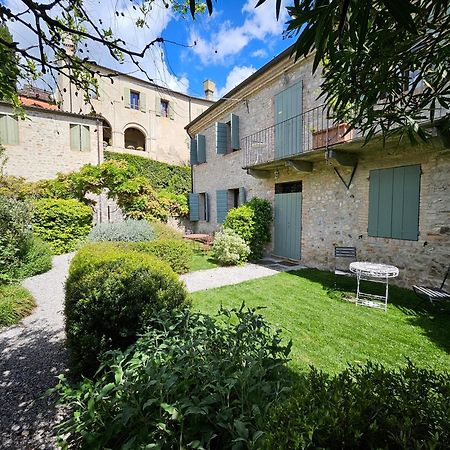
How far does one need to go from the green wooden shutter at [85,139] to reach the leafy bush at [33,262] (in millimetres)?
8268

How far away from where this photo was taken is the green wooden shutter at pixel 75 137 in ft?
46.0

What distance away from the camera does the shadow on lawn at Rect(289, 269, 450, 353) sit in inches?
147

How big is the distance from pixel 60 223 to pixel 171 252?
5.74 m

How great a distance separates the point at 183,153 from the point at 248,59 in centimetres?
2121

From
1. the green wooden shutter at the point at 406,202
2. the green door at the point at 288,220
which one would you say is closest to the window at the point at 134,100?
the green door at the point at 288,220

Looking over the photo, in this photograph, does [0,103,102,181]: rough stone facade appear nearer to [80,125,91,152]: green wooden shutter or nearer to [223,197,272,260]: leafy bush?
[80,125,91,152]: green wooden shutter

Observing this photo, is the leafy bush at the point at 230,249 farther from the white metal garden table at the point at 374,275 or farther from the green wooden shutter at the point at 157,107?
the green wooden shutter at the point at 157,107

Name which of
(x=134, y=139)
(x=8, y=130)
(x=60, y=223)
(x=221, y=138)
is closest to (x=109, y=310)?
(x=60, y=223)

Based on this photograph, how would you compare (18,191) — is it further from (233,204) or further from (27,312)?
(233,204)

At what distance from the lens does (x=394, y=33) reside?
1844 mm

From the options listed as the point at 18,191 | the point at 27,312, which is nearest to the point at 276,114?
the point at 27,312

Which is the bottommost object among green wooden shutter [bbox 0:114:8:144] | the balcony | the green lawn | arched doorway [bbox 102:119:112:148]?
the green lawn

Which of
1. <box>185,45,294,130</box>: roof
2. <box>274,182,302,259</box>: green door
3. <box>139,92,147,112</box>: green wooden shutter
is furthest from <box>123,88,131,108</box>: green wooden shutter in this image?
<box>274,182,302,259</box>: green door

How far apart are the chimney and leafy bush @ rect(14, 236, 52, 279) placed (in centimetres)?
2143
